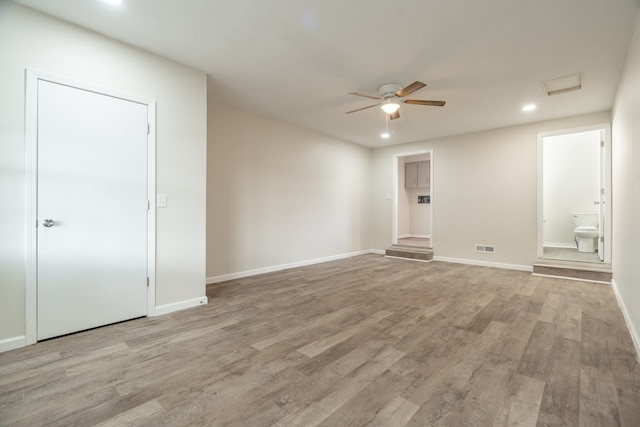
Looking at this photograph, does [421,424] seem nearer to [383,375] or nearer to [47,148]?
[383,375]

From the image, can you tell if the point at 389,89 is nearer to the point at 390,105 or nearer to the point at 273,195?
the point at 390,105

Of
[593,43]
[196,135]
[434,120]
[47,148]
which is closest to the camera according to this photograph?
[47,148]

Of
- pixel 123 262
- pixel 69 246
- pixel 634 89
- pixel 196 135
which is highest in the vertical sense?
pixel 634 89

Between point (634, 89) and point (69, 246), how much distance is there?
5.07 m

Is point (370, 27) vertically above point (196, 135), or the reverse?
point (370, 27)

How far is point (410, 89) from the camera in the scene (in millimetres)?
3121

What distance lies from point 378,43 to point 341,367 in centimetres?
278

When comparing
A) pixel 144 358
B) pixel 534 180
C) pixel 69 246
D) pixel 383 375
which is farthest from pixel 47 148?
pixel 534 180

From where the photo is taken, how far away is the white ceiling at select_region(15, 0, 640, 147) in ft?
7.22

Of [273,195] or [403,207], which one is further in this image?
[403,207]

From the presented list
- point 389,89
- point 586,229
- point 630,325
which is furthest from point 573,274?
point 389,89

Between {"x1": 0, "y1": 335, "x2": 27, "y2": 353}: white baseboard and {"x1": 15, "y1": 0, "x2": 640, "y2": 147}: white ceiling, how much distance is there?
102 inches

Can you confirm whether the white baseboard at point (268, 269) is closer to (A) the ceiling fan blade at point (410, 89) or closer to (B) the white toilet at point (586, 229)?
(A) the ceiling fan blade at point (410, 89)

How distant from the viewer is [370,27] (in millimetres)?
2424
